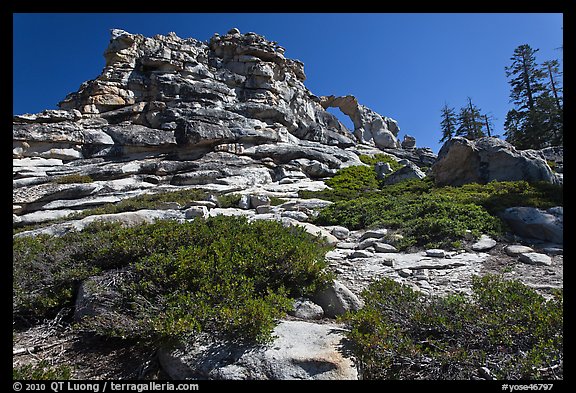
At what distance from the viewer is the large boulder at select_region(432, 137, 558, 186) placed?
43.7ft

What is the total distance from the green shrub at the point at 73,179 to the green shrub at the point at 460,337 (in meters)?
22.6

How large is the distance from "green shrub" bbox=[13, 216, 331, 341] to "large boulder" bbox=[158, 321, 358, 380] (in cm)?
16

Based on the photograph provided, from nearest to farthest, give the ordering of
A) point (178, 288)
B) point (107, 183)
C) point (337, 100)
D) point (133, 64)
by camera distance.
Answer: point (178, 288), point (107, 183), point (133, 64), point (337, 100)

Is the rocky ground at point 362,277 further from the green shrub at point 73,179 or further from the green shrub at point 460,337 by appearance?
the green shrub at point 73,179

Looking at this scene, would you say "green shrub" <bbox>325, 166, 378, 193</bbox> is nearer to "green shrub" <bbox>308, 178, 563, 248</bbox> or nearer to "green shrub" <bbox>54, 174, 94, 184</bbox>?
"green shrub" <bbox>308, 178, 563, 248</bbox>

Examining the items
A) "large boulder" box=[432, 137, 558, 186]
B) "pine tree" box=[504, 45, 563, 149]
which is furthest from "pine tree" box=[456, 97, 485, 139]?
"large boulder" box=[432, 137, 558, 186]

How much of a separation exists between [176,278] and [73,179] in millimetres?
20836

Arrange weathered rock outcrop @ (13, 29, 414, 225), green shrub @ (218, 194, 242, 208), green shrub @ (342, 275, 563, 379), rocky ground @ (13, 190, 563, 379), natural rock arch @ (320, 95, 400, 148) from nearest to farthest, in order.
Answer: green shrub @ (342, 275, 563, 379) → rocky ground @ (13, 190, 563, 379) → green shrub @ (218, 194, 242, 208) → weathered rock outcrop @ (13, 29, 414, 225) → natural rock arch @ (320, 95, 400, 148)

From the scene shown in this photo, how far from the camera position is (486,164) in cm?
1470
